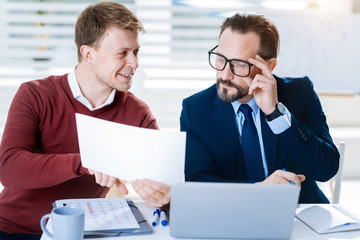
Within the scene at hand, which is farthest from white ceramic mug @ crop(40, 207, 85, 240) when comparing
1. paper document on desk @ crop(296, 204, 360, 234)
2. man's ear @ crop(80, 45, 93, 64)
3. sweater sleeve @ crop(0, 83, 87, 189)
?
man's ear @ crop(80, 45, 93, 64)

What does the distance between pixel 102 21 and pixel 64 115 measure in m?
0.42

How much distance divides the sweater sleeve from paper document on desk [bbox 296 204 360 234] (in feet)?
2.43

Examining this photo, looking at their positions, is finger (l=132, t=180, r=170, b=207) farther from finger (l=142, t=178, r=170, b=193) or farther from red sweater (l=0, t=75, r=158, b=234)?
red sweater (l=0, t=75, r=158, b=234)

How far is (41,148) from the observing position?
190 centimetres

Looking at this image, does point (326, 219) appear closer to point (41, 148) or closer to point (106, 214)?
point (106, 214)

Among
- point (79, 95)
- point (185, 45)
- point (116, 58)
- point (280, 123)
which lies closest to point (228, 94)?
point (280, 123)

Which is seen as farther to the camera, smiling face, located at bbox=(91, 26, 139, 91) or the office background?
the office background

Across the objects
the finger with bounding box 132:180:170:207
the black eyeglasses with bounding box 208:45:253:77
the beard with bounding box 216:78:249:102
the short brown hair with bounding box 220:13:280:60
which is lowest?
the finger with bounding box 132:180:170:207

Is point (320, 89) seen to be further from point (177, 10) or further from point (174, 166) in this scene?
point (174, 166)

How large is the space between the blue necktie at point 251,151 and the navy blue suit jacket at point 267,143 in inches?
1.0

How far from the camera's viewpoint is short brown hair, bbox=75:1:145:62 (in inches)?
75.7

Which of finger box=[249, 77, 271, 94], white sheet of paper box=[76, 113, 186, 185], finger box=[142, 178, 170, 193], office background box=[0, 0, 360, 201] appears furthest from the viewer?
A: office background box=[0, 0, 360, 201]

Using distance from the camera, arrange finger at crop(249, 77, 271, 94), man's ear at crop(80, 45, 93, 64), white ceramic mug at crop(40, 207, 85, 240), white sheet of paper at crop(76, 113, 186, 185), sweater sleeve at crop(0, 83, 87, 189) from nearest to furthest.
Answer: white ceramic mug at crop(40, 207, 85, 240) → white sheet of paper at crop(76, 113, 186, 185) → sweater sleeve at crop(0, 83, 87, 189) → finger at crop(249, 77, 271, 94) → man's ear at crop(80, 45, 93, 64)

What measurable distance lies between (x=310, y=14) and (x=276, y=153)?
6.67ft
